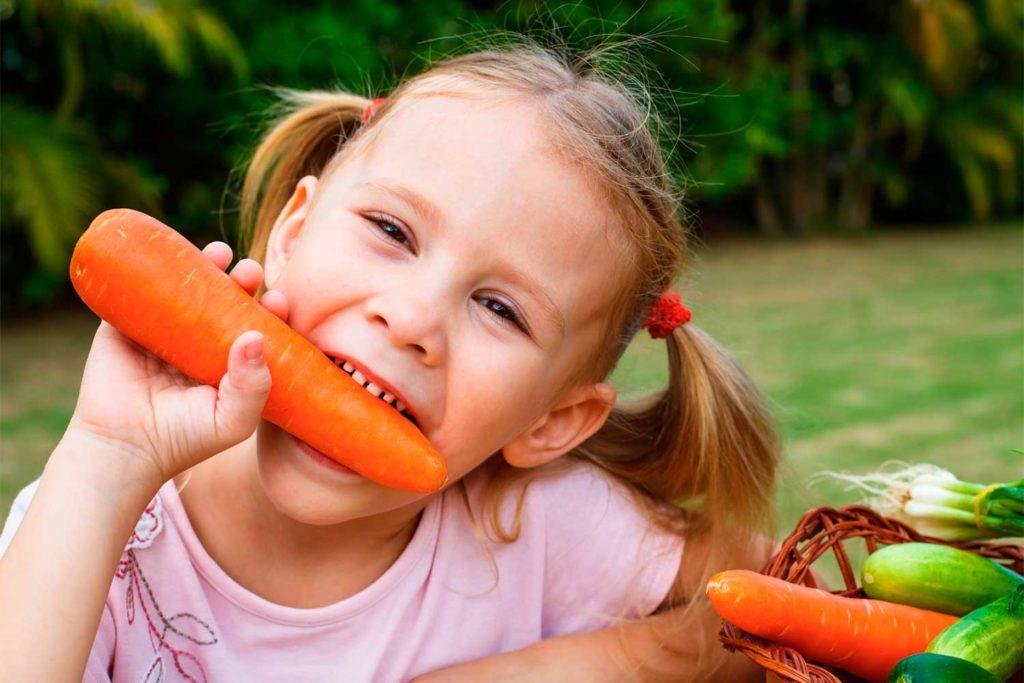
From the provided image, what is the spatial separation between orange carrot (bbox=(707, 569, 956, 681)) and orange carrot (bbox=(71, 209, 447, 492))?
0.51 m

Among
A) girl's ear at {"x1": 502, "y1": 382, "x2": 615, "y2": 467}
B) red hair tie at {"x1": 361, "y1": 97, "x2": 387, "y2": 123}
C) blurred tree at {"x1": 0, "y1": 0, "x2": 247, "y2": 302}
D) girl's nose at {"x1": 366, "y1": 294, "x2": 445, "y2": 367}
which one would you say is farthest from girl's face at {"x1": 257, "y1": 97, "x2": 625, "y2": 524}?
blurred tree at {"x1": 0, "y1": 0, "x2": 247, "y2": 302}

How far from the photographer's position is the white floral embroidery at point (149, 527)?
6.22 feet

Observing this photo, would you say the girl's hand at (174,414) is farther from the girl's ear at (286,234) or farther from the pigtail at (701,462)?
the pigtail at (701,462)

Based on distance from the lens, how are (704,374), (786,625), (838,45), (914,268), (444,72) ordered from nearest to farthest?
1. (786,625)
2. (444,72)
3. (704,374)
4. (914,268)
5. (838,45)

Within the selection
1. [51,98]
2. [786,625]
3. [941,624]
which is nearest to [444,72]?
[786,625]

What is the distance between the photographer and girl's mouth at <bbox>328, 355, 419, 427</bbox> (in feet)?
5.65

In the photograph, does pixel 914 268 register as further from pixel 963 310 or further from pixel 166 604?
pixel 166 604

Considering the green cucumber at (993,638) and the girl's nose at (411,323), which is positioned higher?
the girl's nose at (411,323)

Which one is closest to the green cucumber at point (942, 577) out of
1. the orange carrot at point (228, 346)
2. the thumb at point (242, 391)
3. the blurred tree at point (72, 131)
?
the orange carrot at point (228, 346)

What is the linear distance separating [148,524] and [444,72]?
967 millimetres

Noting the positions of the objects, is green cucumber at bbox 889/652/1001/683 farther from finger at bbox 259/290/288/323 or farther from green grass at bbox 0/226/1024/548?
finger at bbox 259/290/288/323

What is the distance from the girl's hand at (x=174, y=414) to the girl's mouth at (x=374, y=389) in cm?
17

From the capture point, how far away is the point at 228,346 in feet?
5.55

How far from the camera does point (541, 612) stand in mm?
2285
